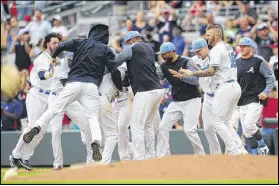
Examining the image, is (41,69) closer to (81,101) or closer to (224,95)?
(81,101)

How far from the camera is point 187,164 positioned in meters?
14.1

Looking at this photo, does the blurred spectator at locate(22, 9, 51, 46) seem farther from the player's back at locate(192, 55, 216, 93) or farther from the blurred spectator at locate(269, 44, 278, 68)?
→ the player's back at locate(192, 55, 216, 93)

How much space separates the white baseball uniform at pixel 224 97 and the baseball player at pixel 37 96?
3.18 metres

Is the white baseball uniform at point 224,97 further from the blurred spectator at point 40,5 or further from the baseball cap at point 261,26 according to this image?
the blurred spectator at point 40,5

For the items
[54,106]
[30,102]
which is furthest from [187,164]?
[30,102]

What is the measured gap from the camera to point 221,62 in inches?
624

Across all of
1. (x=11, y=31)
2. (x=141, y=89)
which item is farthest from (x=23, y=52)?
(x=141, y=89)

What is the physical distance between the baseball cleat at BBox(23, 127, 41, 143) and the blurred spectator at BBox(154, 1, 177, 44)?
9.34m

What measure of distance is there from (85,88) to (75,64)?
509mm

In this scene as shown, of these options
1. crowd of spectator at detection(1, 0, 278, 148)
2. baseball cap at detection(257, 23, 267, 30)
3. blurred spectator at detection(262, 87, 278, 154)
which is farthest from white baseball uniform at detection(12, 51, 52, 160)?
baseball cap at detection(257, 23, 267, 30)

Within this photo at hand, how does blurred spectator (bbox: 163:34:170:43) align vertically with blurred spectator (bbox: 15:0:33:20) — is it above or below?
below

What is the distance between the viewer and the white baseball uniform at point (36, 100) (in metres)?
16.5

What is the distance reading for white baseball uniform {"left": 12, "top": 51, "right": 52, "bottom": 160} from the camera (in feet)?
54.1

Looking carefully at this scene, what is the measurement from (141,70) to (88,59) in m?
1.11
